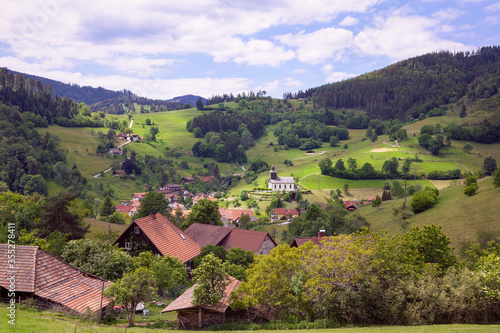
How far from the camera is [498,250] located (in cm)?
2667

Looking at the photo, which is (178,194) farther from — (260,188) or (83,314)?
(83,314)

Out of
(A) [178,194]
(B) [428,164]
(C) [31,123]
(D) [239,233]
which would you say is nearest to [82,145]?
(C) [31,123]

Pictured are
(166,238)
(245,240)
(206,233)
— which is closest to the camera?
(166,238)

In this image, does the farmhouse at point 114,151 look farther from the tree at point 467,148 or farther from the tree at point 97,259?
the tree at point 467,148

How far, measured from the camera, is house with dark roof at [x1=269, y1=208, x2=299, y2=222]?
9475cm

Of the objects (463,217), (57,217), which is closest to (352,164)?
(463,217)

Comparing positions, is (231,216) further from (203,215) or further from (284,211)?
(203,215)

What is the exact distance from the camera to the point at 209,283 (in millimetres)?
21438

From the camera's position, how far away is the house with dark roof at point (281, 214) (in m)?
94.8

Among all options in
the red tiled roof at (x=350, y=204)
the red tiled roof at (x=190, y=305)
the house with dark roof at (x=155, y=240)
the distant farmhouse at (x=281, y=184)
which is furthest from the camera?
the distant farmhouse at (x=281, y=184)

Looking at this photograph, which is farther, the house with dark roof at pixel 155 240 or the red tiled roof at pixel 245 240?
the red tiled roof at pixel 245 240

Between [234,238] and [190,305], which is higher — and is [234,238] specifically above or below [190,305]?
below

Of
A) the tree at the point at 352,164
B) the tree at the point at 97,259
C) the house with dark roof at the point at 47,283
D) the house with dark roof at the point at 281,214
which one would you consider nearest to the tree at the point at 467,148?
the tree at the point at 352,164

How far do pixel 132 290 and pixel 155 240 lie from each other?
647 inches
